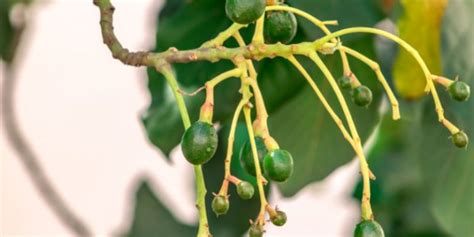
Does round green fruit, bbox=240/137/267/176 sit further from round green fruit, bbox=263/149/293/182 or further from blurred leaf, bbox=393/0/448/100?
blurred leaf, bbox=393/0/448/100

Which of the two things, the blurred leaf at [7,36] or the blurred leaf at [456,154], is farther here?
the blurred leaf at [7,36]

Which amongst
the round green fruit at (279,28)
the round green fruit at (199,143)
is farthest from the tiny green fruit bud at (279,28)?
the round green fruit at (199,143)

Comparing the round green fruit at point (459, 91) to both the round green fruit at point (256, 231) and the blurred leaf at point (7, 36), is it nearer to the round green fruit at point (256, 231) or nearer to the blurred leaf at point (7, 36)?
the round green fruit at point (256, 231)

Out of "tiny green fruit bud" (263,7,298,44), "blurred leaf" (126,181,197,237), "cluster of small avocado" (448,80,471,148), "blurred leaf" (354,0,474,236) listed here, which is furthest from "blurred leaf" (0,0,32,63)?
"cluster of small avocado" (448,80,471,148)

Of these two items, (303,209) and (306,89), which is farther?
(303,209)

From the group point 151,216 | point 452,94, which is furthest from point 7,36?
point 452,94

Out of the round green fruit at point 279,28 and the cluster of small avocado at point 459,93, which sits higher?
the round green fruit at point 279,28

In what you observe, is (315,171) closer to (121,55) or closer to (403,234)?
(121,55)

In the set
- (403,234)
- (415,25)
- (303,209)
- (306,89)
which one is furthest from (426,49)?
(303,209)
